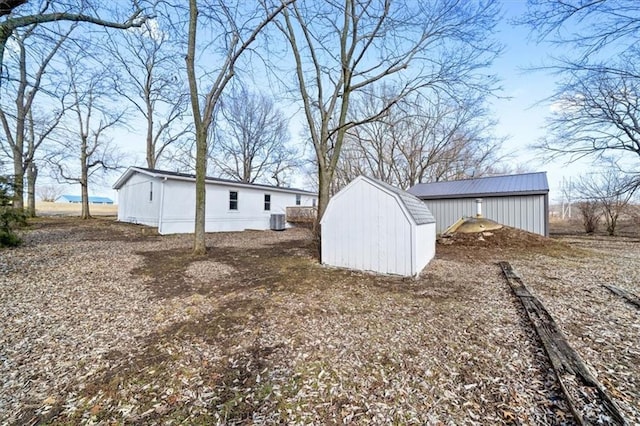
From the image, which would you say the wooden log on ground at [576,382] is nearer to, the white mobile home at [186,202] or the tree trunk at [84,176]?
the white mobile home at [186,202]

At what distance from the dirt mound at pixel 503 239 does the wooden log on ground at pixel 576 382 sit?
6.91m

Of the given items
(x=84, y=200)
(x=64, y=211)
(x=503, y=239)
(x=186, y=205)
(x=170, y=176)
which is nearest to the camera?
(x=503, y=239)

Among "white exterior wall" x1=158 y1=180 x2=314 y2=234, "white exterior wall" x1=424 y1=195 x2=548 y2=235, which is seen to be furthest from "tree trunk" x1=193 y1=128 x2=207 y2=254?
"white exterior wall" x1=424 y1=195 x2=548 y2=235

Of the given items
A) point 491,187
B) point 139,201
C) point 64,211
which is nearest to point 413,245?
point 491,187

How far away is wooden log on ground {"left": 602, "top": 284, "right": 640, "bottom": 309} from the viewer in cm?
403

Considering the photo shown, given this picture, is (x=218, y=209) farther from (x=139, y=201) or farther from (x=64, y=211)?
(x=64, y=211)

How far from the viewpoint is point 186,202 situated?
12945mm

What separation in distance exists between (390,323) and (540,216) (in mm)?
11074

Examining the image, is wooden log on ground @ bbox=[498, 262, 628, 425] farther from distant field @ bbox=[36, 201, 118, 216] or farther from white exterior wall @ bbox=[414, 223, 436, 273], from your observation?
distant field @ bbox=[36, 201, 118, 216]

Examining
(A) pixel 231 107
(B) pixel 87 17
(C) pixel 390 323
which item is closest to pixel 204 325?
(C) pixel 390 323

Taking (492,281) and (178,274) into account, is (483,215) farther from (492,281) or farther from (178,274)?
(178,274)

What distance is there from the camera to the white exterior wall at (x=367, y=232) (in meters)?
5.46

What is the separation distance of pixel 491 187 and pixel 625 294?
8.75 m

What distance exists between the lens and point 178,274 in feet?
18.7
